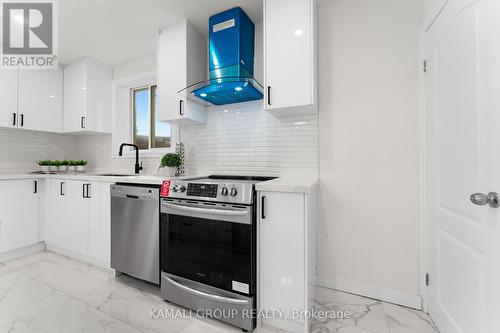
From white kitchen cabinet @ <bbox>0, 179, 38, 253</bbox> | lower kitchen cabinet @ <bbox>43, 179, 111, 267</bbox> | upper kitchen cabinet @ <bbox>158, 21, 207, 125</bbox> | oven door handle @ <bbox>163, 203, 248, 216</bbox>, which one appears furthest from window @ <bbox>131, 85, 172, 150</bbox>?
oven door handle @ <bbox>163, 203, 248, 216</bbox>

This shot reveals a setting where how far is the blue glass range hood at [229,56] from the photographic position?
1.96 m

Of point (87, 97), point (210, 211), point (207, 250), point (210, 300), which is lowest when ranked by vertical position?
point (210, 300)

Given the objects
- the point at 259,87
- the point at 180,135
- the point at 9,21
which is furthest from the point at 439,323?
the point at 9,21

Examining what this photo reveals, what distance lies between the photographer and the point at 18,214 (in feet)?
8.50

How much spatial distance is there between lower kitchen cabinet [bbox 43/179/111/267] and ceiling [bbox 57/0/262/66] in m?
1.61

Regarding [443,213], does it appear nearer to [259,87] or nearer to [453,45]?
[453,45]

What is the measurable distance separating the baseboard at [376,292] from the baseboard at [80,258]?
2.11m

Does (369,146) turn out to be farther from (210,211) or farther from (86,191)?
(86,191)

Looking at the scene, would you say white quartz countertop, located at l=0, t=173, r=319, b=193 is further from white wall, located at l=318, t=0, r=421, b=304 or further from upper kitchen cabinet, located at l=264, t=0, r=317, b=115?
upper kitchen cabinet, located at l=264, t=0, r=317, b=115

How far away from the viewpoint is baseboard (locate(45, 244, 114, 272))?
2.28 m

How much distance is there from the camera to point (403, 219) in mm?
1701

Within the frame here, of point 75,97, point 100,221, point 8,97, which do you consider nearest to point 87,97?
point 75,97

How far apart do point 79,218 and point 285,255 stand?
7.54 feet

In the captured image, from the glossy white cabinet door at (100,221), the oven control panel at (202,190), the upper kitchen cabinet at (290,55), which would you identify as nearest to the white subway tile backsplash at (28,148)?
the glossy white cabinet door at (100,221)
